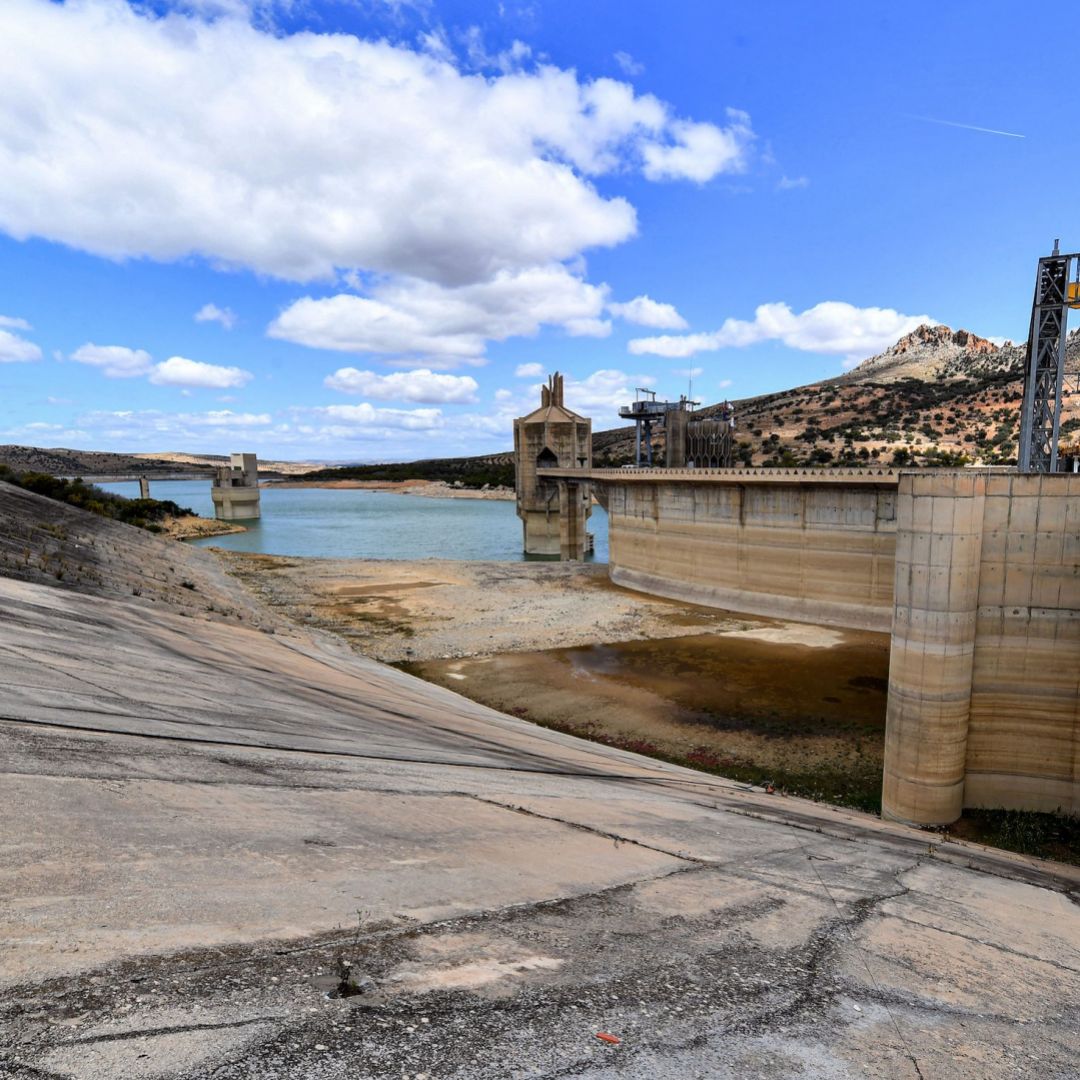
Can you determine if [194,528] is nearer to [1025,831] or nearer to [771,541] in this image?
[771,541]

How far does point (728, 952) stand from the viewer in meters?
4.91

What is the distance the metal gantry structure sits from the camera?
1166 inches

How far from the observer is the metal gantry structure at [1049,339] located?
29616 millimetres

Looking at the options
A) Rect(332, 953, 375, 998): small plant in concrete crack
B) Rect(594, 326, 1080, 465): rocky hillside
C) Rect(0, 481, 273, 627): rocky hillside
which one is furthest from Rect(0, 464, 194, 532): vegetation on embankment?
Rect(594, 326, 1080, 465): rocky hillside

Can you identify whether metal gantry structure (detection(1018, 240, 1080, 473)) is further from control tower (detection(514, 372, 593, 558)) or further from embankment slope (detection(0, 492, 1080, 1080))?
control tower (detection(514, 372, 593, 558))

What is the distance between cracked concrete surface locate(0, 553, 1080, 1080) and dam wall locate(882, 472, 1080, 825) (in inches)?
276

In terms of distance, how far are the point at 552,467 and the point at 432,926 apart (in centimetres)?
6241

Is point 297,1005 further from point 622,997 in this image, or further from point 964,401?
point 964,401

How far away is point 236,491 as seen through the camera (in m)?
114

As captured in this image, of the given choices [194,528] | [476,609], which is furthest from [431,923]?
[194,528]

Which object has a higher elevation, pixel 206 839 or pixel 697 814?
pixel 206 839

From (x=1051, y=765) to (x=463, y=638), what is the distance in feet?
77.1

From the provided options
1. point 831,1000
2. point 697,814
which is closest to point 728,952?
point 831,1000

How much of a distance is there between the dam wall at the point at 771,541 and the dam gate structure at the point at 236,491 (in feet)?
285
